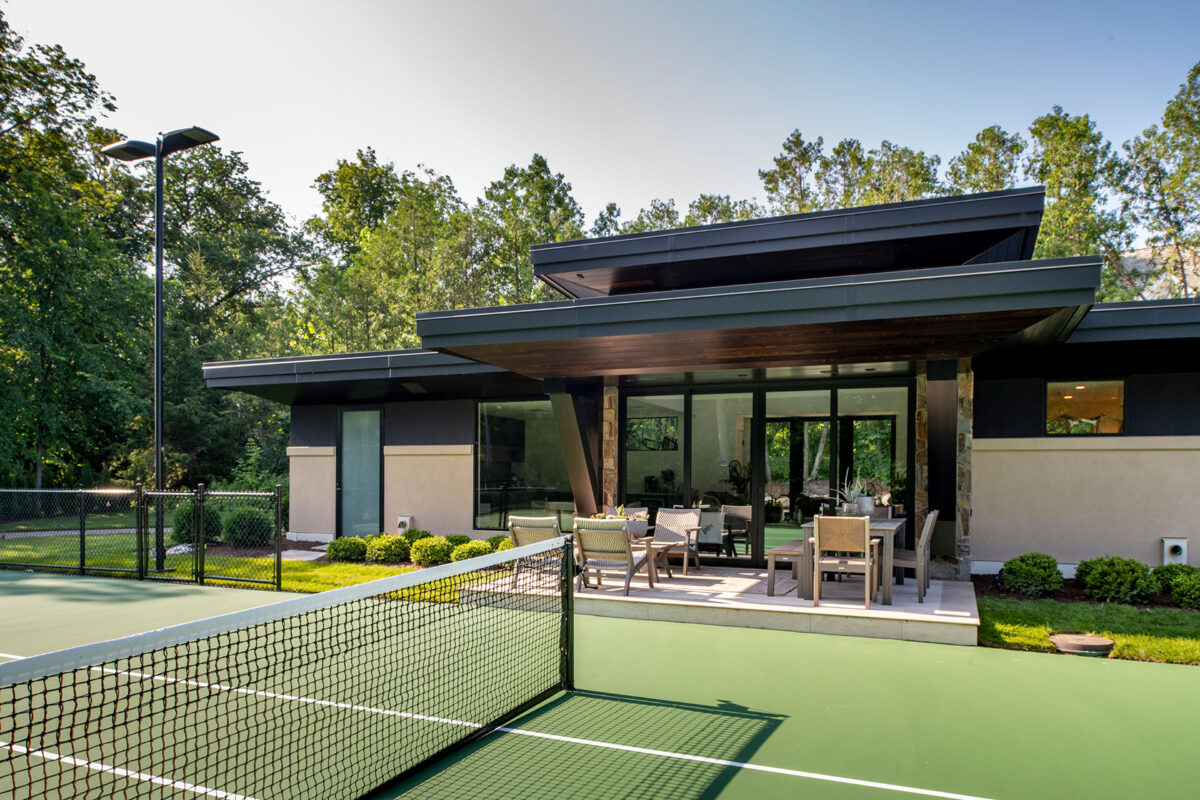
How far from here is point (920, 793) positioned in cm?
404

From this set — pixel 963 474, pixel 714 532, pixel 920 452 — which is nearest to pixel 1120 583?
pixel 963 474

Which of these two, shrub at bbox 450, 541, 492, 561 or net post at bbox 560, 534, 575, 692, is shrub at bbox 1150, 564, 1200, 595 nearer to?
net post at bbox 560, 534, 575, 692

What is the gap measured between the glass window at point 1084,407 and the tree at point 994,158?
732 inches

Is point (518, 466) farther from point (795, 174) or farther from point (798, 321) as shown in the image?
point (795, 174)

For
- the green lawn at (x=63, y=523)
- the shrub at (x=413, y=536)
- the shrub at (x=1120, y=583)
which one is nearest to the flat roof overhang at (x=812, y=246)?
the shrub at (x=1120, y=583)

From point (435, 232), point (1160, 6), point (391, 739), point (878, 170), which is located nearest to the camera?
point (391, 739)

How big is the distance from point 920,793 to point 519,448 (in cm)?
1032

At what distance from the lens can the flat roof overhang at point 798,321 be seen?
6.70 metres

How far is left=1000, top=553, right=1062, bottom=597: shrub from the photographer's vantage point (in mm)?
9016

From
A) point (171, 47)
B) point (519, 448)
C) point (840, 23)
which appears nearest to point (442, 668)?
point (519, 448)

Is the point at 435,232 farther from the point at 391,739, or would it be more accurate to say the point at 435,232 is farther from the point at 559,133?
the point at 391,739

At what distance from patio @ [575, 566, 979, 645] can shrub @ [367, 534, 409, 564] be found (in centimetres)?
404

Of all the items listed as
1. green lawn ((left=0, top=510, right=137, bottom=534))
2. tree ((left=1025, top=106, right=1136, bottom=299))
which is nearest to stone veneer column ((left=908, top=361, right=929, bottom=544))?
green lawn ((left=0, top=510, right=137, bottom=534))

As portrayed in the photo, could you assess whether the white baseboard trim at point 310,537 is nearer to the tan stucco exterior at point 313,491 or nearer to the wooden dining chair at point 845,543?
the tan stucco exterior at point 313,491
